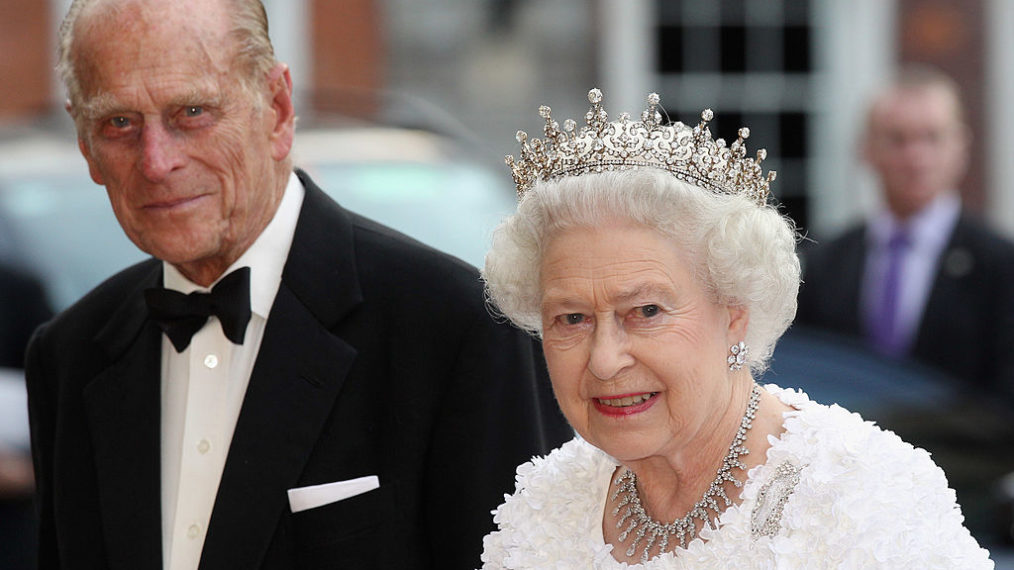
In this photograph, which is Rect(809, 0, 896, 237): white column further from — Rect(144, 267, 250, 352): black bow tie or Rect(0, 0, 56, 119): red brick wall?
Rect(144, 267, 250, 352): black bow tie

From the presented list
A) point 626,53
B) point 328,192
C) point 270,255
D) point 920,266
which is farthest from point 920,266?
point 626,53

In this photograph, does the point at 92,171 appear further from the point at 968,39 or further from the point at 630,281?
the point at 968,39

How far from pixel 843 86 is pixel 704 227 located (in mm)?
8946

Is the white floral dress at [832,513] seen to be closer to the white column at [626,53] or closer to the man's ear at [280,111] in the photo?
the man's ear at [280,111]

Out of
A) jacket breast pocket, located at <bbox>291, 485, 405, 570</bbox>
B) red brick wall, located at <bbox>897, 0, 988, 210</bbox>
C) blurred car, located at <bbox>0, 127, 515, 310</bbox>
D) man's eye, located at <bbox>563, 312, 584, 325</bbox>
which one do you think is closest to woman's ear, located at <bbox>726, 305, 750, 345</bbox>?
man's eye, located at <bbox>563, 312, 584, 325</bbox>

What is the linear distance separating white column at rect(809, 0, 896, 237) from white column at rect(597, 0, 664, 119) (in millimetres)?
1199

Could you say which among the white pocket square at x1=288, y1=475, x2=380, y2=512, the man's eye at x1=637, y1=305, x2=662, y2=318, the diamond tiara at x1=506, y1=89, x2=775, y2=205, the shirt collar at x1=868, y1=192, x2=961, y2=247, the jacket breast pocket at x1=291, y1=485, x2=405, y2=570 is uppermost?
the diamond tiara at x1=506, y1=89, x2=775, y2=205

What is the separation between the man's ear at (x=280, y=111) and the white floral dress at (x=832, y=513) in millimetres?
857

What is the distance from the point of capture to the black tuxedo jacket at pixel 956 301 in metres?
5.75

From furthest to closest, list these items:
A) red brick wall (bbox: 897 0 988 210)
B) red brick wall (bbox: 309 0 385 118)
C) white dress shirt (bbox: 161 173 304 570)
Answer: red brick wall (bbox: 897 0 988 210), red brick wall (bbox: 309 0 385 118), white dress shirt (bbox: 161 173 304 570)

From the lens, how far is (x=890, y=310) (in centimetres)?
614

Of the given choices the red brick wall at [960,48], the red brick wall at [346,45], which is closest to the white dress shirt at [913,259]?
the red brick wall at [346,45]

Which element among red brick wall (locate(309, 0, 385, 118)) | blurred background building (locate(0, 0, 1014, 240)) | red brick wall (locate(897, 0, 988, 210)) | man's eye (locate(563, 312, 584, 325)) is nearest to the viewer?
man's eye (locate(563, 312, 584, 325))

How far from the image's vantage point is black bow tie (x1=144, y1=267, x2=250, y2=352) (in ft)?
8.82
